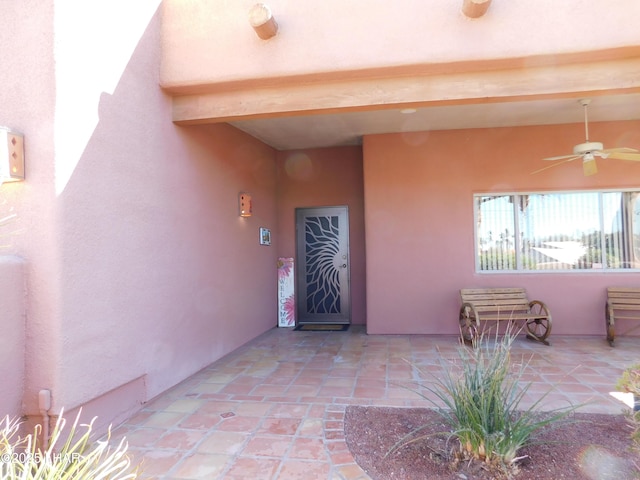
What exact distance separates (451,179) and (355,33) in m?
3.21

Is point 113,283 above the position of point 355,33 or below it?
below

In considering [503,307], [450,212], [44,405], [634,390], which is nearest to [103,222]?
[44,405]

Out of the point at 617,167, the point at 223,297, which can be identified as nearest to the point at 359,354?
the point at 223,297

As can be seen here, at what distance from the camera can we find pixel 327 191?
7.12 m

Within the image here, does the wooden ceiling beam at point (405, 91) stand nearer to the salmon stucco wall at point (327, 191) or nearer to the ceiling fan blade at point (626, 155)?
the ceiling fan blade at point (626, 155)

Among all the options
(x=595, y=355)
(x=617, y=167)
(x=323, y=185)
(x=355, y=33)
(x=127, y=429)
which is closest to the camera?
(x=127, y=429)

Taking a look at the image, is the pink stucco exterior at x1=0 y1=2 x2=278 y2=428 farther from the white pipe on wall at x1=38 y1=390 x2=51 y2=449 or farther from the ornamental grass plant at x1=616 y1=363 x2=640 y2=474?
the ornamental grass plant at x1=616 y1=363 x2=640 y2=474

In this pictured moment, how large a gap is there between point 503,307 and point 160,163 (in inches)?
187

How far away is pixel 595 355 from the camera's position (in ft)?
15.7

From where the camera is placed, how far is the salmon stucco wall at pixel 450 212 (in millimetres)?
5727

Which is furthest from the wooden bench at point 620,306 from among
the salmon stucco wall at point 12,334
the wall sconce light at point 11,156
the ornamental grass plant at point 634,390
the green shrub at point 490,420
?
the wall sconce light at point 11,156

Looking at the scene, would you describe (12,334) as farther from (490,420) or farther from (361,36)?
(361,36)

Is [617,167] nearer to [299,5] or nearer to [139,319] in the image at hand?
[299,5]

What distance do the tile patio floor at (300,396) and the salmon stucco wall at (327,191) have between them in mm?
1472
